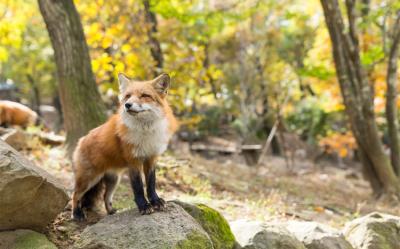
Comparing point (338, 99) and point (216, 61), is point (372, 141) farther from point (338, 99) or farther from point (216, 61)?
point (216, 61)

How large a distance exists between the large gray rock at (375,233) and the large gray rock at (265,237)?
117 cm

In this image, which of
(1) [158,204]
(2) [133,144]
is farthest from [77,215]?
(2) [133,144]

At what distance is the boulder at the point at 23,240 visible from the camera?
395 centimetres

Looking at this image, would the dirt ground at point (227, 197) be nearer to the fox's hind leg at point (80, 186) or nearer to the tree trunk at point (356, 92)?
the fox's hind leg at point (80, 186)

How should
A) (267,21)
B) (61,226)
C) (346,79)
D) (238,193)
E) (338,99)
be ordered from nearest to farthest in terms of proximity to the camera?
(61,226) → (238,193) → (346,79) → (338,99) → (267,21)

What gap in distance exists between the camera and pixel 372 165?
1166 centimetres

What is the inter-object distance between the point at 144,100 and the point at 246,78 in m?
13.8

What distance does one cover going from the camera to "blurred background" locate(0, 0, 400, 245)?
326 inches

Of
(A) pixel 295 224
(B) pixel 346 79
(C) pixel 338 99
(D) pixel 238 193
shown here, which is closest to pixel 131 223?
(A) pixel 295 224

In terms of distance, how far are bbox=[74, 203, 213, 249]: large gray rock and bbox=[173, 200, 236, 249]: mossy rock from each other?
41cm

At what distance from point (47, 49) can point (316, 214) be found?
1822cm

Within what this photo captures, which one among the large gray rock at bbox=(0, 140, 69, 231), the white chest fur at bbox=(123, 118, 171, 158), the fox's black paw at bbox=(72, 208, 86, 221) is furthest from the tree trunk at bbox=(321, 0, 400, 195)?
the large gray rock at bbox=(0, 140, 69, 231)

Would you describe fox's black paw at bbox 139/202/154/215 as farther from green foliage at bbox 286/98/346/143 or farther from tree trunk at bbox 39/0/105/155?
green foliage at bbox 286/98/346/143

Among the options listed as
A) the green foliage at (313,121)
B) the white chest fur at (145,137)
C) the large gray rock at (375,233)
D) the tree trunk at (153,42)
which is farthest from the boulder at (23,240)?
the green foliage at (313,121)
